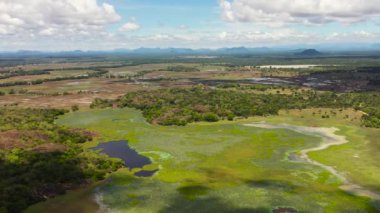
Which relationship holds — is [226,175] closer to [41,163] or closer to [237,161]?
[237,161]

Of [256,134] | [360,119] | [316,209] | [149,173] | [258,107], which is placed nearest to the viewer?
A: [316,209]

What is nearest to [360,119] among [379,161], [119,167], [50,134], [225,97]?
[379,161]

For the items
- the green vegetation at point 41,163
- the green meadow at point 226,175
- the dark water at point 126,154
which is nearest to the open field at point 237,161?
the green meadow at point 226,175

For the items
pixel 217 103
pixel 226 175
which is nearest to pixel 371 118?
pixel 217 103

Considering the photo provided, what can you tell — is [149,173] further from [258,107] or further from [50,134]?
[258,107]

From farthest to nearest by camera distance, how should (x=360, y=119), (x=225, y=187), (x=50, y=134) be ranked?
(x=360, y=119) → (x=50, y=134) → (x=225, y=187)

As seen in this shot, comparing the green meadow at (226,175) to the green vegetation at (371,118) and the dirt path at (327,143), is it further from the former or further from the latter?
the green vegetation at (371,118)
